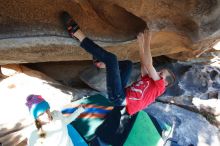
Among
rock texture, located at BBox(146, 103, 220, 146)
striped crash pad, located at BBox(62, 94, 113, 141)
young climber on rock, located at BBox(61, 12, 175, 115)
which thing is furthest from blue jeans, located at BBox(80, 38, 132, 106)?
rock texture, located at BBox(146, 103, 220, 146)

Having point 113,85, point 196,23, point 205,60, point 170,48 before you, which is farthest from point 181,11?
point 205,60

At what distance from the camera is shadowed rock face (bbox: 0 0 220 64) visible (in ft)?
10.4

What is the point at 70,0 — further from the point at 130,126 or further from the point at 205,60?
the point at 205,60

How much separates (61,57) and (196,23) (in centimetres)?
178

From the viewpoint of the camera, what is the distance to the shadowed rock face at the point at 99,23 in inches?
125

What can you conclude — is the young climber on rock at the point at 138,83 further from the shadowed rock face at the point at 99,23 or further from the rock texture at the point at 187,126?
the rock texture at the point at 187,126

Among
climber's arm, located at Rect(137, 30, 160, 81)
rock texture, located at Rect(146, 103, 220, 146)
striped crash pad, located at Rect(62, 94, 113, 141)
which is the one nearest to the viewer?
climber's arm, located at Rect(137, 30, 160, 81)

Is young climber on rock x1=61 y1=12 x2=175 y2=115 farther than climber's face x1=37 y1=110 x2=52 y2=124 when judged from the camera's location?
Yes

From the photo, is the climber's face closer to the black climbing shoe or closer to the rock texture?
the black climbing shoe

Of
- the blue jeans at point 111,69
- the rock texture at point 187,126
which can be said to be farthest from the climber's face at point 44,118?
the rock texture at point 187,126

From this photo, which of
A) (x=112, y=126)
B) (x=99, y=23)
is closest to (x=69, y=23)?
(x=99, y=23)

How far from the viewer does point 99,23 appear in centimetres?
369

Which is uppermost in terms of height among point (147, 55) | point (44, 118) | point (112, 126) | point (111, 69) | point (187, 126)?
point (147, 55)

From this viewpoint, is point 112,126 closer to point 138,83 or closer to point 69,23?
point 138,83
